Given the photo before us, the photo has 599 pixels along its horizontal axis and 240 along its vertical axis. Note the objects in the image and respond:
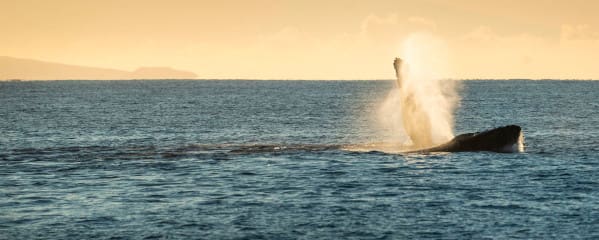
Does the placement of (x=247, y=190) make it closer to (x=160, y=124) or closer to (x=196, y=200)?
(x=196, y=200)

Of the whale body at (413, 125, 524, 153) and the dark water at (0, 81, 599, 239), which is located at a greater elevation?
the whale body at (413, 125, 524, 153)

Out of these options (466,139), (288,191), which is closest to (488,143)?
(466,139)

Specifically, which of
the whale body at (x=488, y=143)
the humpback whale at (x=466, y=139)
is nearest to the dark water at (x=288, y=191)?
the whale body at (x=488, y=143)

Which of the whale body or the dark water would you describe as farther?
the whale body

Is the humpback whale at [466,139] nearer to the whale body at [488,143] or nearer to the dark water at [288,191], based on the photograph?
the whale body at [488,143]

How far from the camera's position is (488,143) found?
7494cm

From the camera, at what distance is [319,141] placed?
304ft

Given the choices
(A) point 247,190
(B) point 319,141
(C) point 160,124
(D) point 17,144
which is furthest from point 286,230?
(C) point 160,124

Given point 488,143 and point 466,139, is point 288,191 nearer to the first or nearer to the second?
point 466,139

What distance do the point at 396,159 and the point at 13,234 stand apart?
34828mm

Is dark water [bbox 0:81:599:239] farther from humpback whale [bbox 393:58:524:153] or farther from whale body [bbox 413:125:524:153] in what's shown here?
humpback whale [bbox 393:58:524:153]

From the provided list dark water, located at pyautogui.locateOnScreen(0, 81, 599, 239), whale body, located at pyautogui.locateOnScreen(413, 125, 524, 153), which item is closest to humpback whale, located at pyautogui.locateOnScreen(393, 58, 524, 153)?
whale body, located at pyautogui.locateOnScreen(413, 125, 524, 153)

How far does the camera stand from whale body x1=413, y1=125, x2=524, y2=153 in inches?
2933

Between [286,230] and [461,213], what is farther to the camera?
[461,213]
